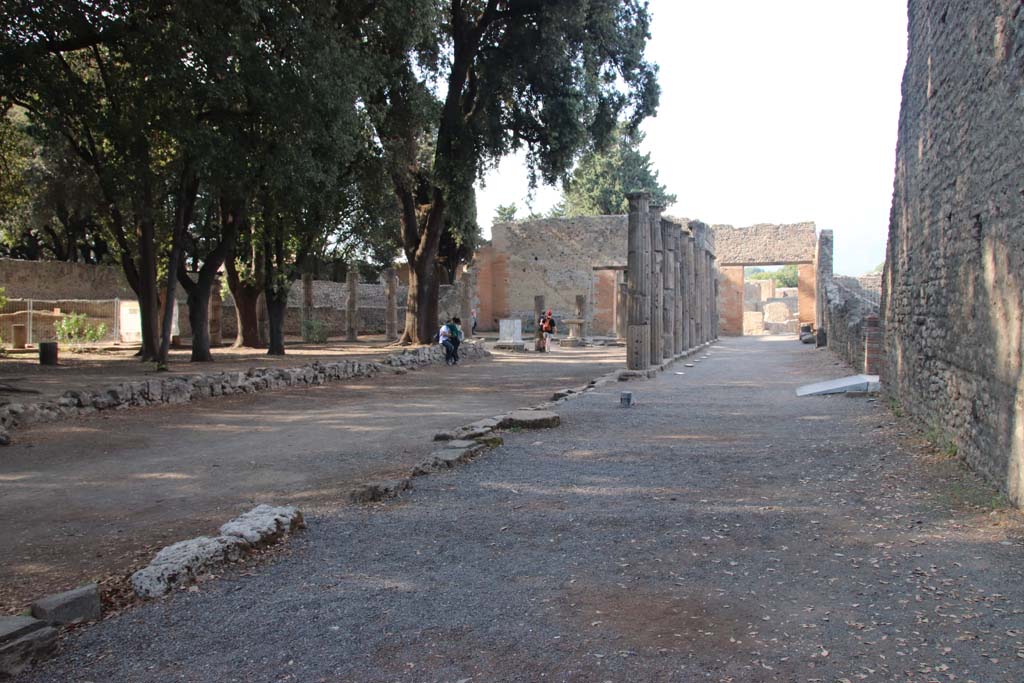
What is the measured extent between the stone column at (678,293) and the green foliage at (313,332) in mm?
13763

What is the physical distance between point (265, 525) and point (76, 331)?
23.1 m

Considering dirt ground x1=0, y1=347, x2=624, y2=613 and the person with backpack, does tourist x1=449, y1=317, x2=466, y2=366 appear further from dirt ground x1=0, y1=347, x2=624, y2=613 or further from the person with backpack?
dirt ground x1=0, y1=347, x2=624, y2=613

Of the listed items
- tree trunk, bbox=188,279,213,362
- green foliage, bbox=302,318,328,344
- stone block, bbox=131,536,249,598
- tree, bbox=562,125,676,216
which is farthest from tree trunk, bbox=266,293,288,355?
tree, bbox=562,125,676,216

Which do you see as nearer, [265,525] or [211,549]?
[211,549]

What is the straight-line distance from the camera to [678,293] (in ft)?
78.9

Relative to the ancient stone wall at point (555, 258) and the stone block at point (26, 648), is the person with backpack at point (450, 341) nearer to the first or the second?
the stone block at point (26, 648)

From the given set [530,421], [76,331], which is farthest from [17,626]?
[76,331]

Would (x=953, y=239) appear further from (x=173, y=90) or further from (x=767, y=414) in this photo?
(x=173, y=90)

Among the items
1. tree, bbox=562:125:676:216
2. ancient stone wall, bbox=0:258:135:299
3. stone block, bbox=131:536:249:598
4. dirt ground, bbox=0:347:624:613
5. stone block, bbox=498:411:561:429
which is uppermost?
tree, bbox=562:125:676:216

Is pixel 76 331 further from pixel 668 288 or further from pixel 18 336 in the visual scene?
pixel 668 288

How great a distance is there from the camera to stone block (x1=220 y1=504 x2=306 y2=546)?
190 inches

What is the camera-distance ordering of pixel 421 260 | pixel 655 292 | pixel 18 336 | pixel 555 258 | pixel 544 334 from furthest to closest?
pixel 555 258 → pixel 544 334 → pixel 421 260 → pixel 18 336 → pixel 655 292

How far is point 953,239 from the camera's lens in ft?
24.4

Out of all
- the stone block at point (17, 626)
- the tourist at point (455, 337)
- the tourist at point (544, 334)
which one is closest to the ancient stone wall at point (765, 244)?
the tourist at point (544, 334)
